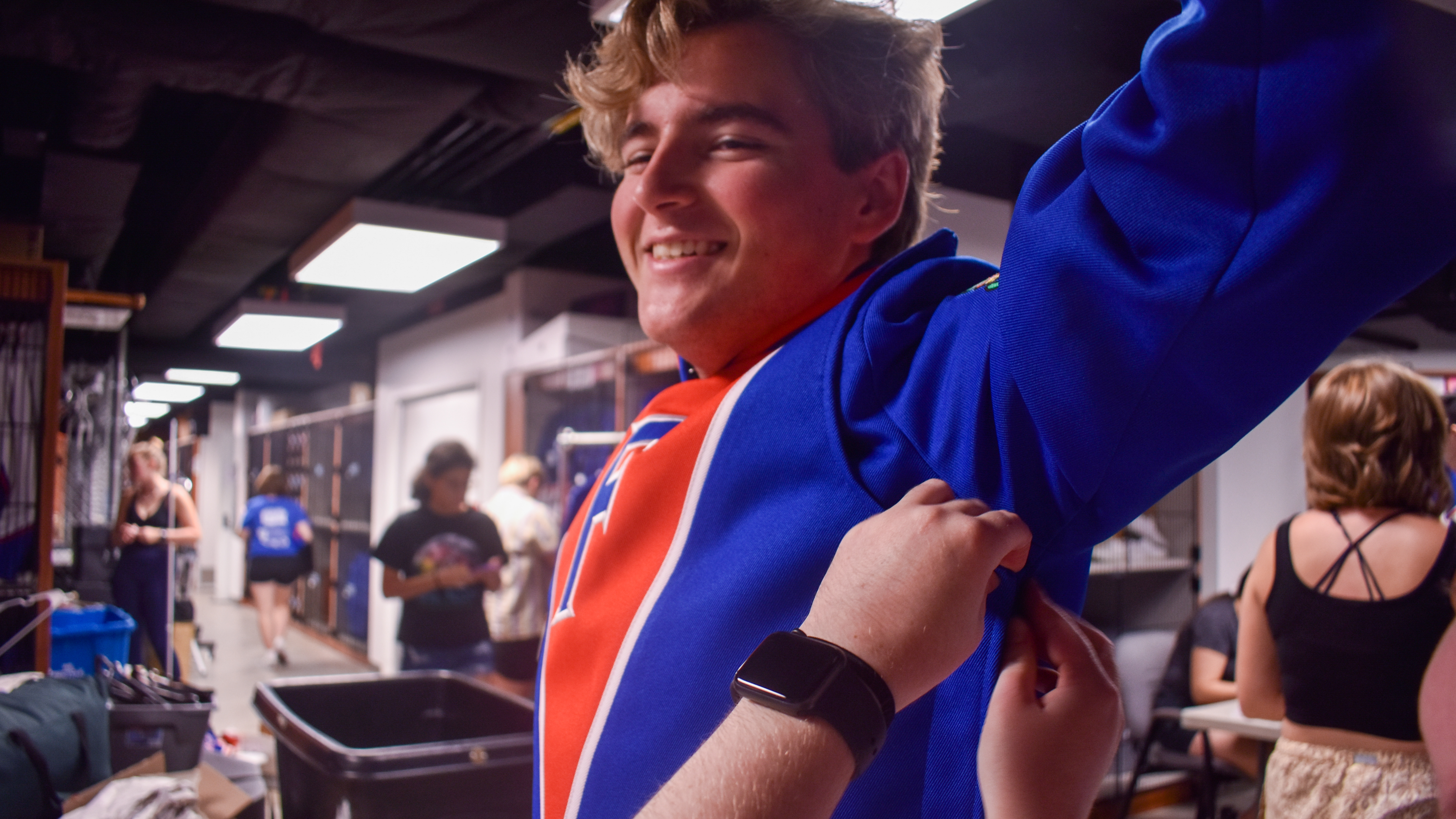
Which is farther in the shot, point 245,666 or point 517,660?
point 245,666

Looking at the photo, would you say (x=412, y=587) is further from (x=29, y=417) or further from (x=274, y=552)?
(x=274, y=552)

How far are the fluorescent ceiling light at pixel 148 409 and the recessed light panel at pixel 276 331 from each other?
630cm

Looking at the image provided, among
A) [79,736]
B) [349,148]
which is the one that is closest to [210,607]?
[349,148]

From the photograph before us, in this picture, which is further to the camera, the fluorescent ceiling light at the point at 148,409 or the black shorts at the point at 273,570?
the fluorescent ceiling light at the point at 148,409

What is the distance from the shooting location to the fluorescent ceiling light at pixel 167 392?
12.5 meters

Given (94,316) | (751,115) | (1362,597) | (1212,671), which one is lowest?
(1212,671)

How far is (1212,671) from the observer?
393cm

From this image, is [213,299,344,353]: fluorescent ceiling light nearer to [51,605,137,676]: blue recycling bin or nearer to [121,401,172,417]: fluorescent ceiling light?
[51,605,137,676]: blue recycling bin

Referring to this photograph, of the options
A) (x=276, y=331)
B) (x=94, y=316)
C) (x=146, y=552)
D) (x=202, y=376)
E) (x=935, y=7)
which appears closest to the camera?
(x=935, y=7)

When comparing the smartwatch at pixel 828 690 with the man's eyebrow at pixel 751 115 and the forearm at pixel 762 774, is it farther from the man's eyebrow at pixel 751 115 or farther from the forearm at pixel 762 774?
the man's eyebrow at pixel 751 115

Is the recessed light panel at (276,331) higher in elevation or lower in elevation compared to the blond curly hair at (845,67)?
higher

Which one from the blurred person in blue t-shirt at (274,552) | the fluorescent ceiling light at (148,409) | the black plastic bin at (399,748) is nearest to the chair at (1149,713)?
the black plastic bin at (399,748)

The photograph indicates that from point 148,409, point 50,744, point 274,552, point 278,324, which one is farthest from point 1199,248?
point 148,409

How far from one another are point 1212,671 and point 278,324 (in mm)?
7152
